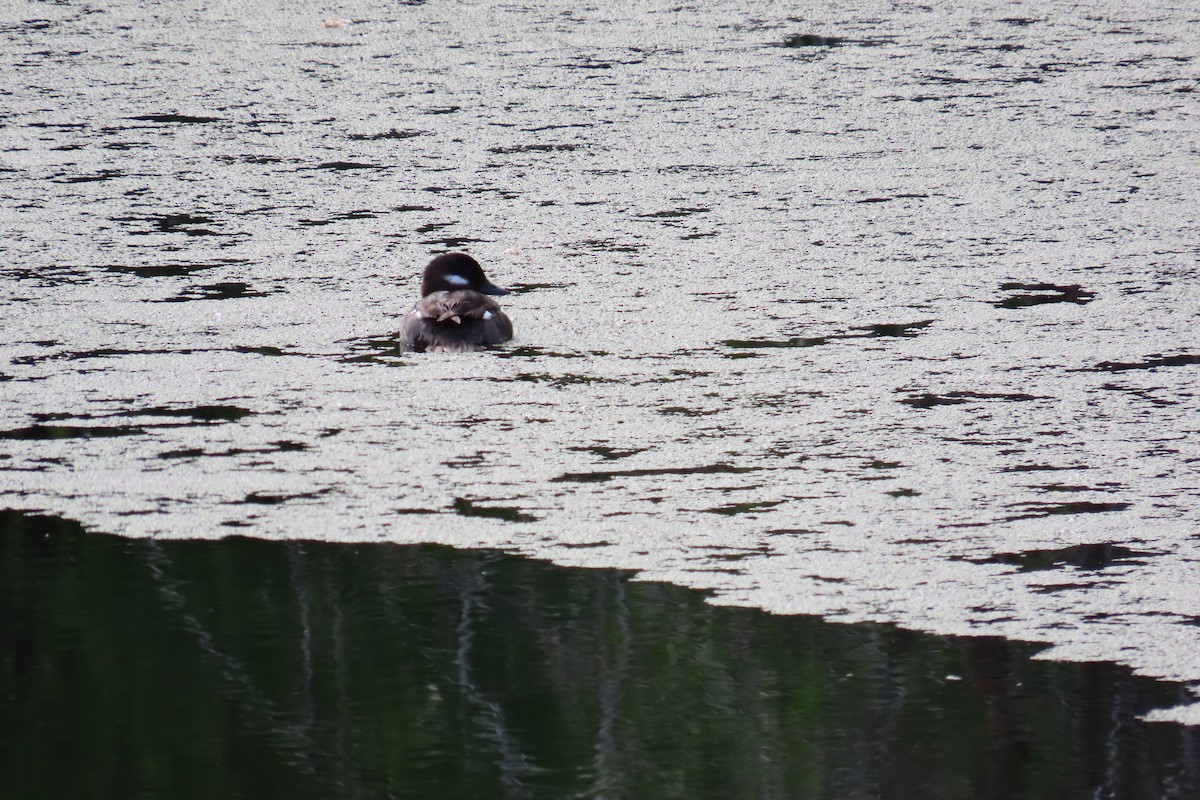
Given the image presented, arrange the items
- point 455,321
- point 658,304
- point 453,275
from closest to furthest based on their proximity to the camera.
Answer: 1. point 455,321
2. point 453,275
3. point 658,304

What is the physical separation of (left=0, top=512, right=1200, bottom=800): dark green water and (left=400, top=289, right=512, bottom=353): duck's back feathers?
1289 mm

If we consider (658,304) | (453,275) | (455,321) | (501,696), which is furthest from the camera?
(658,304)

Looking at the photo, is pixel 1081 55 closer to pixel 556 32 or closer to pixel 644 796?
pixel 556 32

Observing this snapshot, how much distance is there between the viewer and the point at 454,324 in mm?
4141

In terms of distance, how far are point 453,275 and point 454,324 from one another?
0.24 meters

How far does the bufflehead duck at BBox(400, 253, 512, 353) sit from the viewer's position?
411cm

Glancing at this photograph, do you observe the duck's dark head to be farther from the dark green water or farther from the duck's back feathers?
the dark green water

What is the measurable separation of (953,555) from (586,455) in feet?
2.61

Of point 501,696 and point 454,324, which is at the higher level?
point 454,324

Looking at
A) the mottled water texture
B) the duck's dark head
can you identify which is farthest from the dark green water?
the duck's dark head

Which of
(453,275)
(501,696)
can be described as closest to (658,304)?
(453,275)

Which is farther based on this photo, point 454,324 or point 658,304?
point 658,304

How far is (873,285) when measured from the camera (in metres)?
4.64

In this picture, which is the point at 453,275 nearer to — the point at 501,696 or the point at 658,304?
the point at 658,304
